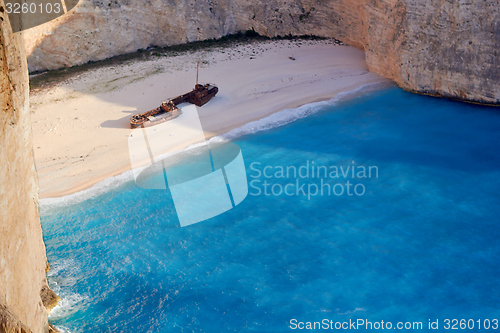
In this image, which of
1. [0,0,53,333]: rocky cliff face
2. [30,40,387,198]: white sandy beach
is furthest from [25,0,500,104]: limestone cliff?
[0,0,53,333]: rocky cliff face

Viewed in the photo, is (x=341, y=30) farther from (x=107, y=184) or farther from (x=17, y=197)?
(x=17, y=197)

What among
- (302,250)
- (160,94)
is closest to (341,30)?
(160,94)

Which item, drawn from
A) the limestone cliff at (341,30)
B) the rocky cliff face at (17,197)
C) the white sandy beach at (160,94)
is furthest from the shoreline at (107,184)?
the limestone cliff at (341,30)

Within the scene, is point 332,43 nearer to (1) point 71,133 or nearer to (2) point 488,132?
(2) point 488,132

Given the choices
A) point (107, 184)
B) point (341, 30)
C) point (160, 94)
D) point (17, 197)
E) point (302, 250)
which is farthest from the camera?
point (341, 30)

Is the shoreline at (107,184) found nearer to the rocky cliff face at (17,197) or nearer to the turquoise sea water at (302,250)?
the turquoise sea water at (302,250)

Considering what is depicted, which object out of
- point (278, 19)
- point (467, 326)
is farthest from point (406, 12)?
point (467, 326)
